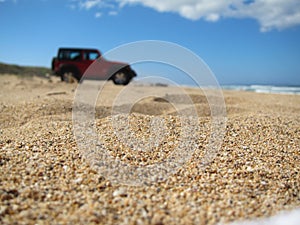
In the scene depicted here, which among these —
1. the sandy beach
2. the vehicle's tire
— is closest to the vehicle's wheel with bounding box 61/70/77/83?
the vehicle's tire

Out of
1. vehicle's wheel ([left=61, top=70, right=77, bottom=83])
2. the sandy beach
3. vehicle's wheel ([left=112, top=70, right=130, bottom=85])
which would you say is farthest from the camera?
vehicle's wheel ([left=61, top=70, right=77, bottom=83])

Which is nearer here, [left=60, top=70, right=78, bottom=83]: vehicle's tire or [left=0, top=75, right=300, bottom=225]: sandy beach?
[left=0, top=75, right=300, bottom=225]: sandy beach

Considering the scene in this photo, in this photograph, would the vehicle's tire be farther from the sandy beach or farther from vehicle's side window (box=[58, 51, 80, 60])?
the sandy beach

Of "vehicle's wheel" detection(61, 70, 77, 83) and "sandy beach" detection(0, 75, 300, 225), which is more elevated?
"vehicle's wheel" detection(61, 70, 77, 83)

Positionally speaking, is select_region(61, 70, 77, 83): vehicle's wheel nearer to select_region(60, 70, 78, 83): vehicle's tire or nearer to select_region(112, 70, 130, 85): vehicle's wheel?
select_region(60, 70, 78, 83): vehicle's tire

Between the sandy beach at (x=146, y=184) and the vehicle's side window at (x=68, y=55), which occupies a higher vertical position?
the vehicle's side window at (x=68, y=55)

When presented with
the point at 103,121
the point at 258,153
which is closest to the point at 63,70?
the point at 103,121

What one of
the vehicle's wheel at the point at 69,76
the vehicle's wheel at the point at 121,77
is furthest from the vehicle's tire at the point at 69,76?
the vehicle's wheel at the point at 121,77

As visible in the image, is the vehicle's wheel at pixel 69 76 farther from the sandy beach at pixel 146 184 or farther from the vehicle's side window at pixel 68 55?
the sandy beach at pixel 146 184

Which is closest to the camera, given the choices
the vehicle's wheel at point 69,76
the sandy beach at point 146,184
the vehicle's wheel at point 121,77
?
the sandy beach at point 146,184

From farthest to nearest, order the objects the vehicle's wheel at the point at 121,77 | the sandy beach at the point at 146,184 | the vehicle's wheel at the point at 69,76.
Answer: the vehicle's wheel at the point at 69,76
the vehicle's wheel at the point at 121,77
the sandy beach at the point at 146,184

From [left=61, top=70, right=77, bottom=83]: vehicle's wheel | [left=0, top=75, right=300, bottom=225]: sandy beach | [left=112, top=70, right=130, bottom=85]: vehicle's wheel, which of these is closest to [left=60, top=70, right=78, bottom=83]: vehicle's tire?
[left=61, top=70, right=77, bottom=83]: vehicle's wheel

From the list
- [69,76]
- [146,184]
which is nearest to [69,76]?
[69,76]

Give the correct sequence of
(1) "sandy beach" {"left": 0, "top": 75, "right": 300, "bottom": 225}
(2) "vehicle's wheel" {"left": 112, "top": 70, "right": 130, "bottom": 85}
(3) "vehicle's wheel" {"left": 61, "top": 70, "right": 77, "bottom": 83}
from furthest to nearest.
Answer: (3) "vehicle's wheel" {"left": 61, "top": 70, "right": 77, "bottom": 83} < (2) "vehicle's wheel" {"left": 112, "top": 70, "right": 130, "bottom": 85} < (1) "sandy beach" {"left": 0, "top": 75, "right": 300, "bottom": 225}
